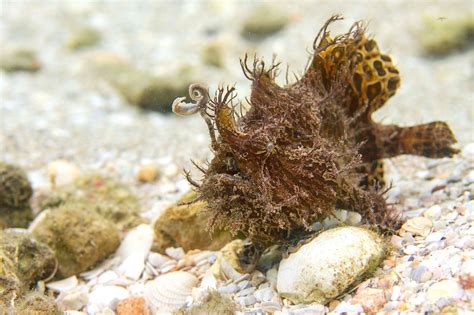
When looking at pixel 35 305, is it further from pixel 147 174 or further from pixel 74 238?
pixel 147 174

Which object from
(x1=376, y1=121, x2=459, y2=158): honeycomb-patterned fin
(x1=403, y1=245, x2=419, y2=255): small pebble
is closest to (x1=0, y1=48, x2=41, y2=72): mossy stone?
(x1=376, y1=121, x2=459, y2=158): honeycomb-patterned fin

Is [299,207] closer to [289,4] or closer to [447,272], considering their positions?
[447,272]

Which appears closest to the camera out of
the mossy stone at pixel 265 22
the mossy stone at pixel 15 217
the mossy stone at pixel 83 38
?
the mossy stone at pixel 15 217

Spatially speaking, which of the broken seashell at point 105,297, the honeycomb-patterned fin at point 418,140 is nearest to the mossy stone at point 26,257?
the broken seashell at point 105,297

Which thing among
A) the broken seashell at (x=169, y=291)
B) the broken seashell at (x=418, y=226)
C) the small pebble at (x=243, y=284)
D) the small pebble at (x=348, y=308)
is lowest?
the broken seashell at (x=169, y=291)

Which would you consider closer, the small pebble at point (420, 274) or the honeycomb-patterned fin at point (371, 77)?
the small pebble at point (420, 274)

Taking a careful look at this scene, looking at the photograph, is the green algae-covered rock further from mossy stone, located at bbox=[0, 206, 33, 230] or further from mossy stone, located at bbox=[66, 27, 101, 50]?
mossy stone, located at bbox=[66, 27, 101, 50]

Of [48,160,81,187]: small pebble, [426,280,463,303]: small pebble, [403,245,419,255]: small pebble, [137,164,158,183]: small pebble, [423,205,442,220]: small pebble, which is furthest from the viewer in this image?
[137,164,158,183]: small pebble

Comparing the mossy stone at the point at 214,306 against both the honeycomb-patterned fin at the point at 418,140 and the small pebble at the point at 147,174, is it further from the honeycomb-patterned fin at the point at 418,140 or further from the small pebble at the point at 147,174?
the small pebble at the point at 147,174
